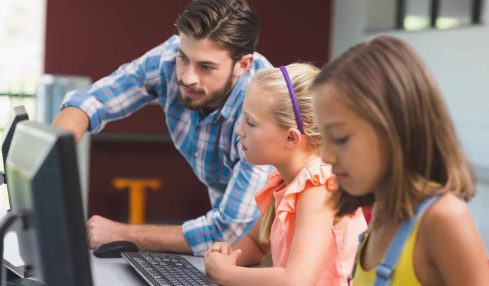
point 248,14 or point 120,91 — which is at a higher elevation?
point 248,14

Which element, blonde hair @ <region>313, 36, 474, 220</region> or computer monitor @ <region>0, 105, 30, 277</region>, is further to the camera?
computer monitor @ <region>0, 105, 30, 277</region>

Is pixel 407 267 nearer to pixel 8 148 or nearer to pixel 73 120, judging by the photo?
pixel 8 148

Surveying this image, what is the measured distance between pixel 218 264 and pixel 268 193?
0.23 metres

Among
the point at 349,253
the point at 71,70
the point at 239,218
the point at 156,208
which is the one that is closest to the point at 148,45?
the point at 71,70

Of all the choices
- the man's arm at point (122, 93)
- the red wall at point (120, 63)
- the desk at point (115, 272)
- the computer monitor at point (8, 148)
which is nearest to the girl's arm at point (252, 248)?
the desk at point (115, 272)

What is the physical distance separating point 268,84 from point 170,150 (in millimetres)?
4751

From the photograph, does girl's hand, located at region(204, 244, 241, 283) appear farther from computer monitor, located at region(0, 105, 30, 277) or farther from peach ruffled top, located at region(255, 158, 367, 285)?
computer monitor, located at region(0, 105, 30, 277)

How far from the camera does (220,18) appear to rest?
6.49ft

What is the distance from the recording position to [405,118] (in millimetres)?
1042

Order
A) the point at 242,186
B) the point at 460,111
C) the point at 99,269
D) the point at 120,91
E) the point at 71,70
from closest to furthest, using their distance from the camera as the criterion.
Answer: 1. the point at 99,269
2. the point at 242,186
3. the point at 120,91
4. the point at 460,111
5. the point at 71,70

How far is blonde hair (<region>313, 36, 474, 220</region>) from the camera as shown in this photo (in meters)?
1.05

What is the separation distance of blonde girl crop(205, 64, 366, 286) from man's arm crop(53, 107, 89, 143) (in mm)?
733

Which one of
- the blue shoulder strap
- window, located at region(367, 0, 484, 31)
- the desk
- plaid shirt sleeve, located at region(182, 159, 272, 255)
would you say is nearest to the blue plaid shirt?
plaid shirt sleeve, located at region(182, 159, 272, 255)

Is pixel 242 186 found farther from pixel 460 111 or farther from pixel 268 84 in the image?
pixel 460 111
